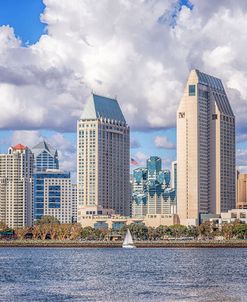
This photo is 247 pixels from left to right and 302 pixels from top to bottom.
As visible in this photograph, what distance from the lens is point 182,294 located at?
88.4 metres

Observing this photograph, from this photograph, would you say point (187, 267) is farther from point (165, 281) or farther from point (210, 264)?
point (165, 281)

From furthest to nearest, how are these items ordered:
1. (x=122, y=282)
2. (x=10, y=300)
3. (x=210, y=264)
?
(x=210, y=264), (x=122, y=282), (x=10, y=300)

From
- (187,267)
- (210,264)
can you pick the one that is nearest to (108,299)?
(187,267)

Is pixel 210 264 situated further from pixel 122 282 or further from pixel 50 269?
pixel 122 282

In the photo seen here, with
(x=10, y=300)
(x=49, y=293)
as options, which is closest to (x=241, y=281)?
(x=49, y=293)

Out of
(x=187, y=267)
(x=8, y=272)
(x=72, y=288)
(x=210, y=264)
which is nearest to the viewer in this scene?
(x=72, y=288)

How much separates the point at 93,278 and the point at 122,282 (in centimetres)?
742

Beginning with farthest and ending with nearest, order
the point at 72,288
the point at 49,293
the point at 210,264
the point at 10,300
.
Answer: the point at 210,264
the point at 72,288
the point at 49,293
the point at 10,300

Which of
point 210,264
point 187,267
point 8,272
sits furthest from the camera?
point 210,264

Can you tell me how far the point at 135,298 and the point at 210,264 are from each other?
207 feet

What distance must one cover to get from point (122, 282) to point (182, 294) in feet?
58.7

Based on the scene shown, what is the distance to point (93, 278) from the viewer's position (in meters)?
112

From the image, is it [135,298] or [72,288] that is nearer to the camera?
[135,298]

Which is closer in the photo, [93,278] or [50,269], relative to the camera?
[93,278]
